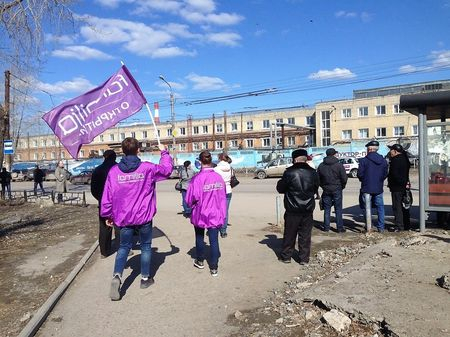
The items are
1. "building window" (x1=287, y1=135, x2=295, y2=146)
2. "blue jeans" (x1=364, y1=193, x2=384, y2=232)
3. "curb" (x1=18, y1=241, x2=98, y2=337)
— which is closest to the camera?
"curb" (x1=18, y1=241, x2=98, y2=337)

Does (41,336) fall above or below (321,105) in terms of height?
below

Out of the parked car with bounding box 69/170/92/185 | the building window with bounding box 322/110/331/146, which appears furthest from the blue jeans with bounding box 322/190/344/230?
the building window with bounding box 322/110/331/146

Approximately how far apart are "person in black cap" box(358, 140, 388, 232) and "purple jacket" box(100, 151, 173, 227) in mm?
5245

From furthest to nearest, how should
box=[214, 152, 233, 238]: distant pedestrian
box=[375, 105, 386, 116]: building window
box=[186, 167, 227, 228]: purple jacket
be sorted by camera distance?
box=[375, 105, 386, 116]: building window
box=[214, 152, 233, 238]: distant pedestrian
box=[186, 167, 227, 228]: purple jacket

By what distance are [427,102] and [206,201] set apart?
15.9 ft

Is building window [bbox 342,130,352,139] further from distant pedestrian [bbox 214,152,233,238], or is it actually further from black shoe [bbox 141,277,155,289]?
black shoe [bbox 141,277,155,289]

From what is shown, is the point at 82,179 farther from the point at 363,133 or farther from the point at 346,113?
the point at 363,133

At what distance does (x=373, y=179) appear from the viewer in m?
9.05

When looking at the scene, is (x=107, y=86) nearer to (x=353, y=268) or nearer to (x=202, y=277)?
(x=202, y=277)

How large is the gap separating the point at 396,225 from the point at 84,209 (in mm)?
11474

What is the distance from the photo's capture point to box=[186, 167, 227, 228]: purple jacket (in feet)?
20.3

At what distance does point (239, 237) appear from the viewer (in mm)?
9156

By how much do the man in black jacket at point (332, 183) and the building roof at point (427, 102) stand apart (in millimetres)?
1763

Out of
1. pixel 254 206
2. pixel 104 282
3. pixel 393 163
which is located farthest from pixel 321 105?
pixel 104 282
